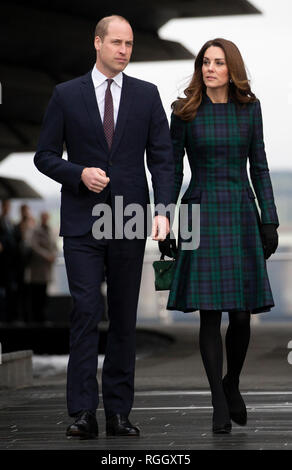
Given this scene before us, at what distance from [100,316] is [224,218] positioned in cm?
76

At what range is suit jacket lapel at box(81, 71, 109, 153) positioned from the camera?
5.85 metres

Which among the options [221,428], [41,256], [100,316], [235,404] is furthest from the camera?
[41,256]

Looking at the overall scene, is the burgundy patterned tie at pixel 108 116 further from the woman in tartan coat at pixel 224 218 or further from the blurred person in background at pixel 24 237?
the blurred person in background at pixel 24 237

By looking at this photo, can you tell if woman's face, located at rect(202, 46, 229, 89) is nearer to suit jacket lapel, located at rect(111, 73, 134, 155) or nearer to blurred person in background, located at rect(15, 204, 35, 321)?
suit jacket lapel, located at rect(111, 73, 134, 155)

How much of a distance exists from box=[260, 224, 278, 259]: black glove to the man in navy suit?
54 centimetres

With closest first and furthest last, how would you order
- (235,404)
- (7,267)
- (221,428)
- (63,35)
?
(221,428)
(235,404)
(63,35)
(7,267)

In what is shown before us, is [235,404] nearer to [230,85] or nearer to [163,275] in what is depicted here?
[163,275]

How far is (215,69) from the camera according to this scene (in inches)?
239

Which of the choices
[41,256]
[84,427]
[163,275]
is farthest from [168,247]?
[41,256]

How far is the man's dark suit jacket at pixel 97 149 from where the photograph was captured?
584 cm

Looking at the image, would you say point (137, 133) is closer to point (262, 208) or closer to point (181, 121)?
point (181, 121)

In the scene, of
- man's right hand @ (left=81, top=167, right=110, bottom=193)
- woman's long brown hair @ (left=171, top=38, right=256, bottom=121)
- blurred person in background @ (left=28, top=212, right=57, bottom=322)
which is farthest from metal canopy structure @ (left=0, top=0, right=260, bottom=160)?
man's right hand @ (left=81, top=167, right=110, bottom=193)

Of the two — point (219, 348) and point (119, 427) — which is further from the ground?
point (219, 348)
